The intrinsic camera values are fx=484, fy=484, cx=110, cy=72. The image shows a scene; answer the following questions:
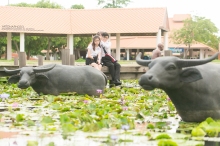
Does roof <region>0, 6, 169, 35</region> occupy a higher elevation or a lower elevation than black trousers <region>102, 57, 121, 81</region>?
higher

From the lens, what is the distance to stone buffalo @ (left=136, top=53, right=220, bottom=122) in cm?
480

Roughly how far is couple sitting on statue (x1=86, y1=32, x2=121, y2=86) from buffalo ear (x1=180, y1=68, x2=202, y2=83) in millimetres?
5863

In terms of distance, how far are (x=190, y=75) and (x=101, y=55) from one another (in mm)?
6852

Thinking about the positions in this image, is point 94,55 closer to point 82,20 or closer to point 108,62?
point 108,62

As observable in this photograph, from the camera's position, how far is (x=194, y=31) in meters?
53.1

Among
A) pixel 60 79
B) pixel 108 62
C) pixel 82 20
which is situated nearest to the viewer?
pixel 60 79

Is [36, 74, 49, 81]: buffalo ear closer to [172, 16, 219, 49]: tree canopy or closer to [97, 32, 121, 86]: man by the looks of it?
[97, 32, 121, 86]: man

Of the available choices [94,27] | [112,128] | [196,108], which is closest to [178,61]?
[196,108]

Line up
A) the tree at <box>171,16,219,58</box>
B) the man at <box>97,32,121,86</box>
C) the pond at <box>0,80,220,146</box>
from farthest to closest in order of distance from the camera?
the tree at <box>171,16,219,58</box>, the man at <box>97,32,121,86</box>, the pond at <box>0,80,220,146</box>

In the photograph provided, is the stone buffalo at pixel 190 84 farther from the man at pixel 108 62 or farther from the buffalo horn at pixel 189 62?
the man at pixel 108 62

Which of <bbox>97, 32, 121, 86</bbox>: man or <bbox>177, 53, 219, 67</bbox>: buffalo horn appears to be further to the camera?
<bbox>97, 32, 121, 86</bbox>: man

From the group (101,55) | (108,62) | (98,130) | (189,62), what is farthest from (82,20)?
(98,130)

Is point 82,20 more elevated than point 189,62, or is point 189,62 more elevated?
point 82,20

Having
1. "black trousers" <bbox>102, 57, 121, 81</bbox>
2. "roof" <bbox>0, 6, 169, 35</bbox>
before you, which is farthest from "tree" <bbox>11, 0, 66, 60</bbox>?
"black trousers" <bbox>102, 57, 121, 81</bbox>
